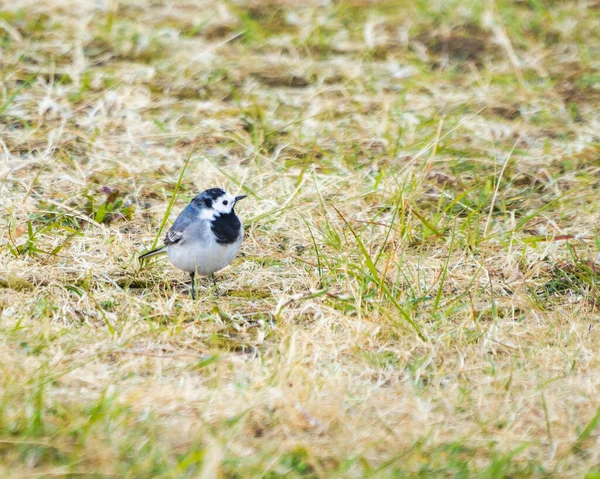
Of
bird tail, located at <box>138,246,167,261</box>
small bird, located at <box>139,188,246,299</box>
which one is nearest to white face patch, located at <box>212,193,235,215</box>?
small bird, located at <box>139,188,246,299</box>

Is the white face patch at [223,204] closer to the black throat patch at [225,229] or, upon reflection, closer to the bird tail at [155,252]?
the black throat patch at [225,229]

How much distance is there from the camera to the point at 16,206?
5.47m

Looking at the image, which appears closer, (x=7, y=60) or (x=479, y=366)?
(x=479, y=366)

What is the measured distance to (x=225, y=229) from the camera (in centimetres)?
483

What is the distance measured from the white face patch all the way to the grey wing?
0.42 feet

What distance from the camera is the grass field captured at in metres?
3.33

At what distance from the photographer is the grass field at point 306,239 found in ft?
10.9

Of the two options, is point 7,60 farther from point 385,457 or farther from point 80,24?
point 385,457

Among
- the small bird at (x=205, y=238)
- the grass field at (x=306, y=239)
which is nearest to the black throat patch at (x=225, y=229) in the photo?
the small bird at (x=205, y=238)

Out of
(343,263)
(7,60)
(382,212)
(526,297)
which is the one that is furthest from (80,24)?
(526,297)

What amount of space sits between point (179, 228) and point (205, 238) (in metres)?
0.21

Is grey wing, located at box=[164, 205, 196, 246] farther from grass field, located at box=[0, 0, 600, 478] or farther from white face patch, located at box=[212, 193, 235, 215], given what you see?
grass field, located at box=[0, 0, 600, 478]

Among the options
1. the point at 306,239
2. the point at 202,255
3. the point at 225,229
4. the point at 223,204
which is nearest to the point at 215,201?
the point at 223,204

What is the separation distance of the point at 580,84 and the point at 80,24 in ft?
14.1
